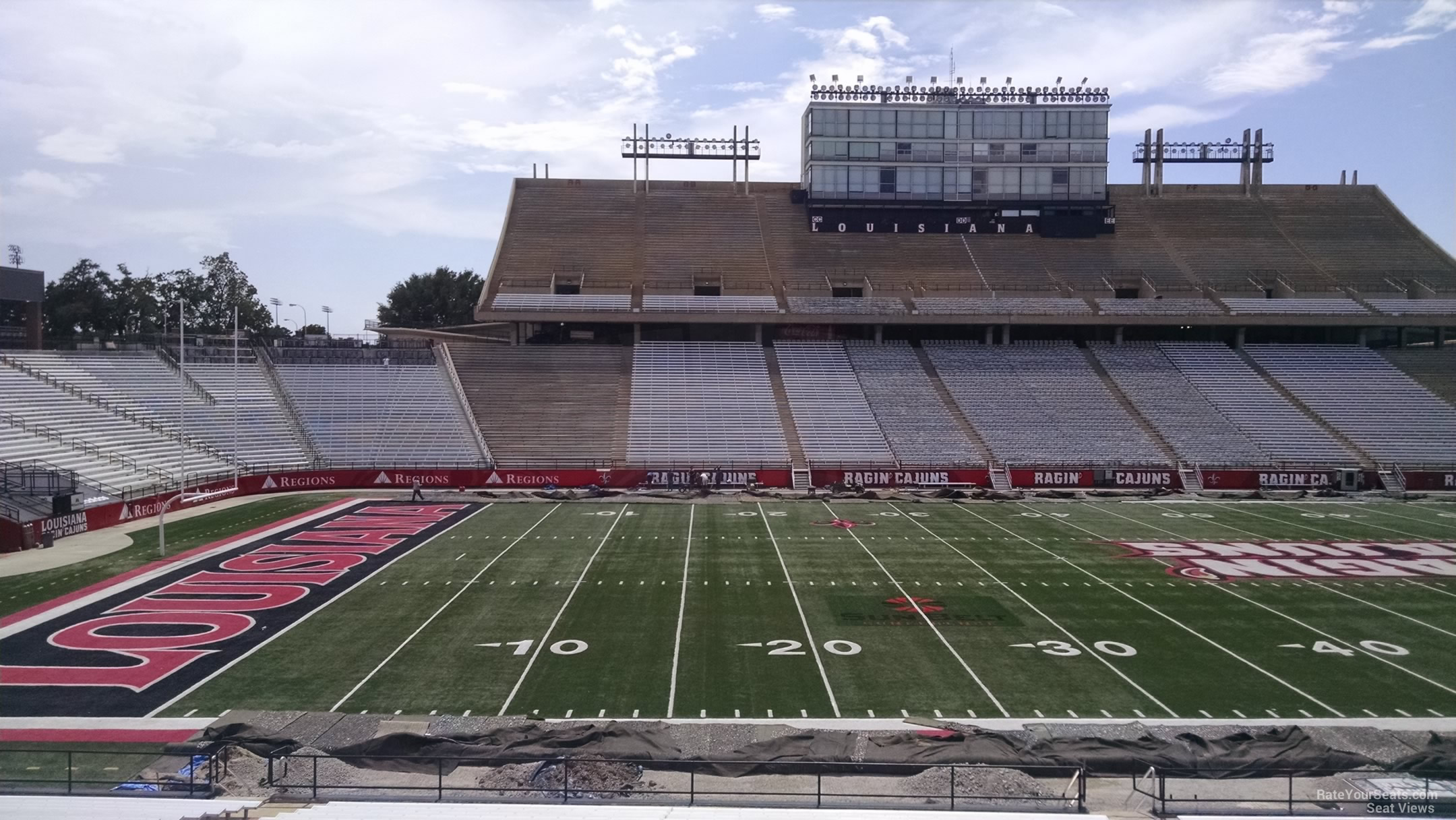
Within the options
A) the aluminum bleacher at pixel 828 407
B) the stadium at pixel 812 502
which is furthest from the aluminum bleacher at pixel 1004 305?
the aluminum bleacher at pixel 828 407

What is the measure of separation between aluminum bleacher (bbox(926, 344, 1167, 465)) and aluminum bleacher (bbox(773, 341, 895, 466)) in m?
4.72

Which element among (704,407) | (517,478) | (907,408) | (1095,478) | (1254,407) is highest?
(1254,407)

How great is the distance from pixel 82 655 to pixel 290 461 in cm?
2163

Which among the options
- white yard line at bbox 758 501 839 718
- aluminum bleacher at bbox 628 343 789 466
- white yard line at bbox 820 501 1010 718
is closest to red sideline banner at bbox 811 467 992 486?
Result: aluminum bleacher at bbox 628 343 789 466

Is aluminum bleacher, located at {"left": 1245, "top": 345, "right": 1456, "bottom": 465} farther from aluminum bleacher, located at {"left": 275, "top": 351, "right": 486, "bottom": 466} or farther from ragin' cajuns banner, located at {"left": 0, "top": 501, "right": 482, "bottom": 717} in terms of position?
ragin' cajuns banner, located at {"left": 0, "top": 501, "right": 482, "bottom": 717}

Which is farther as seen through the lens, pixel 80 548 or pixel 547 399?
pixel 547 399

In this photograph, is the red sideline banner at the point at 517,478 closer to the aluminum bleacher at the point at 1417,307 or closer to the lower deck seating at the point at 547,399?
the lower deck seating at the point at 547,399

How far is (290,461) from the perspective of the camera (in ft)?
118

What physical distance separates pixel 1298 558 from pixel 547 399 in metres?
29.6

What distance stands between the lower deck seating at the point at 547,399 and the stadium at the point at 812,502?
224 mm

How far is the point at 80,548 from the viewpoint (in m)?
23.7

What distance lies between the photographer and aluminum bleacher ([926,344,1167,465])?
38406 mm

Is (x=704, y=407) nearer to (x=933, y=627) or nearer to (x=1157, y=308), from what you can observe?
(x=1157, y=308)

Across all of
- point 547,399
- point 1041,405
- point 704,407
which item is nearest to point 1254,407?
point 1041,405
